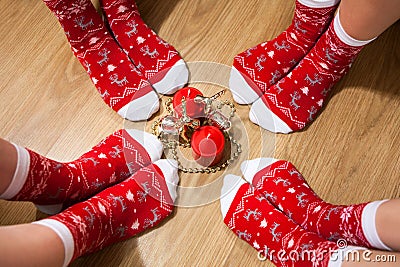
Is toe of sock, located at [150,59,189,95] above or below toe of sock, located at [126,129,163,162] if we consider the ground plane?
above

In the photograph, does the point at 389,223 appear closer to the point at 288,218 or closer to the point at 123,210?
the point at 288,218

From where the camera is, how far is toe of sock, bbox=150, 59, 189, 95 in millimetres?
1059

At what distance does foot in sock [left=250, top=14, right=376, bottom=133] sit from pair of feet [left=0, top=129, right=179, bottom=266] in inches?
9.1

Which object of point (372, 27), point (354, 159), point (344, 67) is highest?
point (372, 27)

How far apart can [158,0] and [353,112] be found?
1.77ft

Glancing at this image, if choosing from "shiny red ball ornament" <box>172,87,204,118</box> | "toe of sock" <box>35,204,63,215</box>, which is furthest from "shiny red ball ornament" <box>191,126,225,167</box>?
"toe of sock" <box>35,204,63,215</box>

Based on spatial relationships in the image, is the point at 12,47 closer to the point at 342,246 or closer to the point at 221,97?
the point at 221,97

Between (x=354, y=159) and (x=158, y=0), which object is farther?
(x=158, y=0)

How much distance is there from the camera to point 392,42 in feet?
3.64

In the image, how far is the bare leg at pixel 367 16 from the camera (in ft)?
2.72

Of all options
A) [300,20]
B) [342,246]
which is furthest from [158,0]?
[342,246]

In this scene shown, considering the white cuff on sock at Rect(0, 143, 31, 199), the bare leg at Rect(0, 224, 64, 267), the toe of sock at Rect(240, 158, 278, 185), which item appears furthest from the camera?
the toe of sock at Rect(240, 158, 278, 185)

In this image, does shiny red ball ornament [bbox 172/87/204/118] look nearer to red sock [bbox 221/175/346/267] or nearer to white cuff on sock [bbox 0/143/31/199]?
red sock [bbox 221/175/346/267]

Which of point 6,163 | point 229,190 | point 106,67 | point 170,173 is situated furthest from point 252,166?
point 6,163
